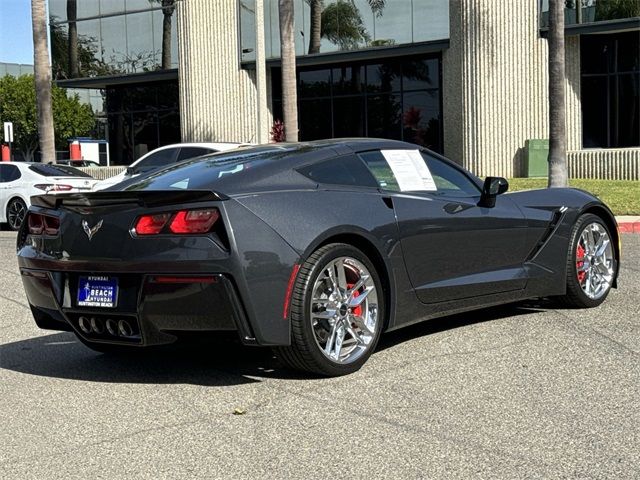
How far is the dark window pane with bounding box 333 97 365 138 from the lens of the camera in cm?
3167

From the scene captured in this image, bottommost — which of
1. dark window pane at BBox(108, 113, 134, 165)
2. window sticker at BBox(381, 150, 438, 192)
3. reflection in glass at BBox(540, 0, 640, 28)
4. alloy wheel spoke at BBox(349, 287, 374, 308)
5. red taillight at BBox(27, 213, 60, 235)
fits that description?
alloy wheel spoke at BBox(349, 287, 374, 308)

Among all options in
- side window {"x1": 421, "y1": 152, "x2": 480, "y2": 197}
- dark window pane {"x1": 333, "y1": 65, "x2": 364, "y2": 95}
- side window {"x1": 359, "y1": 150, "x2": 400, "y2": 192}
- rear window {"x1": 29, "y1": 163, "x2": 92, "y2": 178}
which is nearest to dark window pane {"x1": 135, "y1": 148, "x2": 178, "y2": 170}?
rear window {"x1": 29, "y1": 163, "x2": 92, "y2": 178}

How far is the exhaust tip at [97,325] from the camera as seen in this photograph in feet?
18.0

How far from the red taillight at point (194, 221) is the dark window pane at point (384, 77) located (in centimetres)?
2621

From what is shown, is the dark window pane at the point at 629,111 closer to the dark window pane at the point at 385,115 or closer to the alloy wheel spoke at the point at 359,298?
the dark window pane at the point at 385,115

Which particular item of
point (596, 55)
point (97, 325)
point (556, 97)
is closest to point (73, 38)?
point (596, 55)

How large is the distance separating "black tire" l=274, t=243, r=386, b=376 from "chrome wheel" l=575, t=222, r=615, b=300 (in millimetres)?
2607

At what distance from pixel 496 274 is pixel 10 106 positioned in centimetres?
7116

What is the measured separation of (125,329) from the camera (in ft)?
17.7

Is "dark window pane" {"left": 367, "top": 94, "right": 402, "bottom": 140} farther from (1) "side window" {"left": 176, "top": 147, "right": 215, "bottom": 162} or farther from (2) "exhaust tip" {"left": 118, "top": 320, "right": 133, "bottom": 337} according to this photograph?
(2) "exhaust tip" {"left": 118, "top": 320, "right": 133, "bottom": 337}

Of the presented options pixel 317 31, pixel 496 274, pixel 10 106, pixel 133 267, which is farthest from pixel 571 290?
pixel 10 106

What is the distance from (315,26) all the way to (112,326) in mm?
25673

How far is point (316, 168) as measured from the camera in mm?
5914

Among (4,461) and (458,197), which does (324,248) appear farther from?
(4,461)
